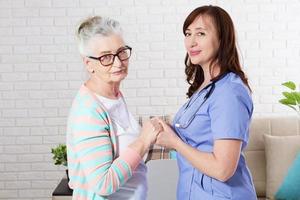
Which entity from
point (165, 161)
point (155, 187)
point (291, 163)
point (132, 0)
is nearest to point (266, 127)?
point (291, 163)

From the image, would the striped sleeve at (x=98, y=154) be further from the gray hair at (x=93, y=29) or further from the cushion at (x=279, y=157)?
the cushion at (x=279, y=157)

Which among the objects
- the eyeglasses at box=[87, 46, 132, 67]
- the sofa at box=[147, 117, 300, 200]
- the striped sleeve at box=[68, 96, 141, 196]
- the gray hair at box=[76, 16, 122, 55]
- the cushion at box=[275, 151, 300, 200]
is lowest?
the cushion at box=[275, 151, 300, 200]

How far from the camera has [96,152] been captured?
1.77 meters

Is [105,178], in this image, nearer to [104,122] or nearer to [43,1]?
[104,122]

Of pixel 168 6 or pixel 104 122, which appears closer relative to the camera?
pixel 104 122

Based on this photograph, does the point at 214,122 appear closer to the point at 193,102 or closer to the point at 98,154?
the point at 193,102

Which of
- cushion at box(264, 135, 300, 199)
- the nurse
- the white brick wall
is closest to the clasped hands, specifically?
the nurse

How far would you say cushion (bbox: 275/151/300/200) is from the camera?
381 centimetres

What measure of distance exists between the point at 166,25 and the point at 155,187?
1.63 meters

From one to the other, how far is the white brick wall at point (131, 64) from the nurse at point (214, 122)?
2.45m

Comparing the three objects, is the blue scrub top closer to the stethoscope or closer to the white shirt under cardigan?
the stethoscope

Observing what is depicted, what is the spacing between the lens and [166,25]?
4566mm

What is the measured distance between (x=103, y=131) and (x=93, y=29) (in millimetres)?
339

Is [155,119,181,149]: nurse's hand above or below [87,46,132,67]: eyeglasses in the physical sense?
below
